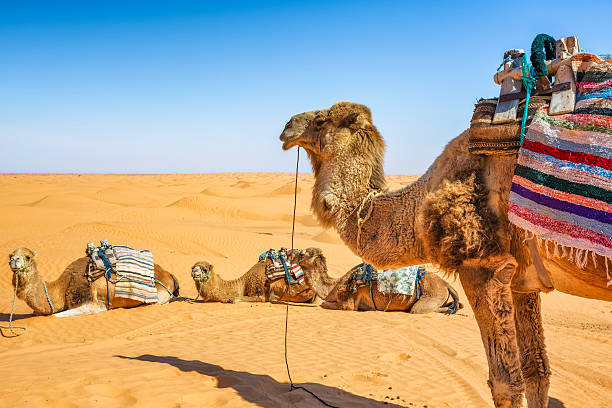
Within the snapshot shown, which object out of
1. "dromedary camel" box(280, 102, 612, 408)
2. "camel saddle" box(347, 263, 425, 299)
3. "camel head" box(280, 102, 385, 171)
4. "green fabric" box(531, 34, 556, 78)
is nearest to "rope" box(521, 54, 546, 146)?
"green fabric" box(531, 34, 556, 78)

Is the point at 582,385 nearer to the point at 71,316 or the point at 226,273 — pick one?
the point at 71,316

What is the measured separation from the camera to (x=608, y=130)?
2.56 m

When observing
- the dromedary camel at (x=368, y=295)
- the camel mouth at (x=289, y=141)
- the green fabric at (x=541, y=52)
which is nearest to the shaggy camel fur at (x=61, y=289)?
the dromedary camel at (x=368, y=295)

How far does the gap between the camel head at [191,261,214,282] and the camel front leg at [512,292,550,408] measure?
6886mm

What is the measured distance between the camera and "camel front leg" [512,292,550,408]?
3.73m

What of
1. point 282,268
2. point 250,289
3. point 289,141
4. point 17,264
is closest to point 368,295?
point 282,268

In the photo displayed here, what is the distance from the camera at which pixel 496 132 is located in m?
3.08

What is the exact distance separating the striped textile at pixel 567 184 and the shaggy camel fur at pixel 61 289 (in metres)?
8.01

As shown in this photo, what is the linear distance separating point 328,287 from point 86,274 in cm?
460

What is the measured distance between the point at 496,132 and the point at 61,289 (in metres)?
8.42

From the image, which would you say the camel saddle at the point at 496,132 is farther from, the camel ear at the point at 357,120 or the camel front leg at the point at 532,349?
the camel front leg at the point at 532,349

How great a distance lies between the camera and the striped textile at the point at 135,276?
890 cm

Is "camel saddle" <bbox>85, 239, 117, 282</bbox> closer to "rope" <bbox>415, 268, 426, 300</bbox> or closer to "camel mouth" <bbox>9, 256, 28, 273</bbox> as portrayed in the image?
"camel mouth" <bbox>9, 256, 28, 273</bbox>

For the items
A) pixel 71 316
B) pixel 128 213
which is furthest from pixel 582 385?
pixel 128 213
